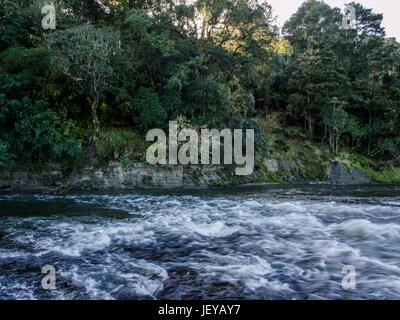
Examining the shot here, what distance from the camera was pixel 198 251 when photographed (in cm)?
477

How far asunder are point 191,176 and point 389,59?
22143 millimetres

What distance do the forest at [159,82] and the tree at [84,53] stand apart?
0.19 ft

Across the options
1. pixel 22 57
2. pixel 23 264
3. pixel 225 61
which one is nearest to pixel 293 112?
pixel 225 61

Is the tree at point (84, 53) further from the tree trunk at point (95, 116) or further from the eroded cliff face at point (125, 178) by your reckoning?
the eroded cliff face at point (125, 178)

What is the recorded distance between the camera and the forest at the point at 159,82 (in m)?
12.9

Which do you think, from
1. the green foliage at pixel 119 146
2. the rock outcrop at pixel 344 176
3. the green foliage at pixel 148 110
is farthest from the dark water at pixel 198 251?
the rock outcrop at pixel 344 176

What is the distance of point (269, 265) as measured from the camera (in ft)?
13.6

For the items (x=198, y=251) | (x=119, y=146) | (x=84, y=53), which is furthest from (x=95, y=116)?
(x=198, y=251)

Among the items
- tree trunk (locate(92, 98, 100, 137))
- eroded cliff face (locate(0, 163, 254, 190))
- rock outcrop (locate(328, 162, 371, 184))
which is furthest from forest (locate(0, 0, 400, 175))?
rock outcrop (locate(328, 162, 371, 184))

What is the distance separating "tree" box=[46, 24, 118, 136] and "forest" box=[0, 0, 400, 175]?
58 millimetres

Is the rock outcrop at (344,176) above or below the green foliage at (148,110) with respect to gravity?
below

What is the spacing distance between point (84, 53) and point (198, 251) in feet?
38.0

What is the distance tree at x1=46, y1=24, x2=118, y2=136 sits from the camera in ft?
41.5

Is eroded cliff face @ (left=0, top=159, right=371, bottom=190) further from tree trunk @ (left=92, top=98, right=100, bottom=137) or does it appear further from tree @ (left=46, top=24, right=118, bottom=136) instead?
tree @ (left=46, top=24, right=118, bottom=136)
